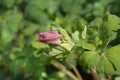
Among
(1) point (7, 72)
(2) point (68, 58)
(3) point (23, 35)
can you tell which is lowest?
(1) point (7, 72)

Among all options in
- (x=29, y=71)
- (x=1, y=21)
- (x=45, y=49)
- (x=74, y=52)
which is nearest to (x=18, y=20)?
(x=1, y=21)

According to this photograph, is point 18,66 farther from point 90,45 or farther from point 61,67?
point 90,45

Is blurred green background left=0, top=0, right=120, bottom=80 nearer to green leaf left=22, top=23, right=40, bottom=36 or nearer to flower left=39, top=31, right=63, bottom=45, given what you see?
green leaf left=22, top=23, right=40, bottom=36

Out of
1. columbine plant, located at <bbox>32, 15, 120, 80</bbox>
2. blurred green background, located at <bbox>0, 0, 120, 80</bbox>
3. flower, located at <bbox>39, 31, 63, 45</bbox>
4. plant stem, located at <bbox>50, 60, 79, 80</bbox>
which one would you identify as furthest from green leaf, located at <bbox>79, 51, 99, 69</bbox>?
blurred green background, located at <bbox>0, 0, 120, 80</bbox>

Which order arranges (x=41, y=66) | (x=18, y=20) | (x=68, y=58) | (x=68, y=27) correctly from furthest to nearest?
1. (x=18, y=20)
2. (x=41, y=66)
3. (x=68, y=27)
4. (x=68, y=58)

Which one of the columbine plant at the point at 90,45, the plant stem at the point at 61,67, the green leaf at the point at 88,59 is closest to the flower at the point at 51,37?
the columbine plant at the point at 90,45

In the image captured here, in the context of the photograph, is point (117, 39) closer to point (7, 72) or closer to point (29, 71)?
point (29, 71)

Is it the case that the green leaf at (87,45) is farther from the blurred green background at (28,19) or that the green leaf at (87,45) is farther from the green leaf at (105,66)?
the blurred green background at (28,19)
